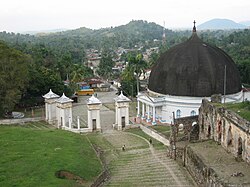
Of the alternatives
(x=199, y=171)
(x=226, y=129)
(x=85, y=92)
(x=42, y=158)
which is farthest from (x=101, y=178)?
(x=85, y=92)

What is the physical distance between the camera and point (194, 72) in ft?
142

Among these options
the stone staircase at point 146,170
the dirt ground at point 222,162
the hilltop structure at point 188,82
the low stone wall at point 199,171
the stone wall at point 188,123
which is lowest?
the stone staircase at point 146,170

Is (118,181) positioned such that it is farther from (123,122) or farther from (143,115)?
(143,115)

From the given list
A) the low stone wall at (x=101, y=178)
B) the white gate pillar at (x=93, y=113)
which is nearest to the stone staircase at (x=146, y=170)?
the low stone wall at (x=101, y=178)

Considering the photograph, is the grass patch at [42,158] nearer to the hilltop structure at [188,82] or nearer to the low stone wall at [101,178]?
the low stone wall at [101,178]

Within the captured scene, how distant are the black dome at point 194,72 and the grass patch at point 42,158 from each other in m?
14.5

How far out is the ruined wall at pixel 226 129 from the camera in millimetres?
24938

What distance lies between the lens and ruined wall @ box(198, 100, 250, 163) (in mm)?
24938

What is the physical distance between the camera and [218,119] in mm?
29875

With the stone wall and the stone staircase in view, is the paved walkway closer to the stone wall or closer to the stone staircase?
the stone staircase

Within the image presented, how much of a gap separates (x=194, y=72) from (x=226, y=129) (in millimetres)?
16101

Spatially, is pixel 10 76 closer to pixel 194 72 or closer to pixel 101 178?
pixel 194 72

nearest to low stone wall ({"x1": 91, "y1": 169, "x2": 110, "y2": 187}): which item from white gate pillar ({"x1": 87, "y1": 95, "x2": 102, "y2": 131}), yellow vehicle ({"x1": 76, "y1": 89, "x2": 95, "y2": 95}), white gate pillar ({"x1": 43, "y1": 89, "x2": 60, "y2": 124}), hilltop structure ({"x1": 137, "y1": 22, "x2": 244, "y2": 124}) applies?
white gate pillar ({"x1": 87, "y1": 95, "x2": 102, "y2": 131})

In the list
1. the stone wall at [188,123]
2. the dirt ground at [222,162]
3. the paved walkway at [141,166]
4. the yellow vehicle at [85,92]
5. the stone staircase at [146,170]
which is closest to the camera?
the dirt ground at [222,162]
